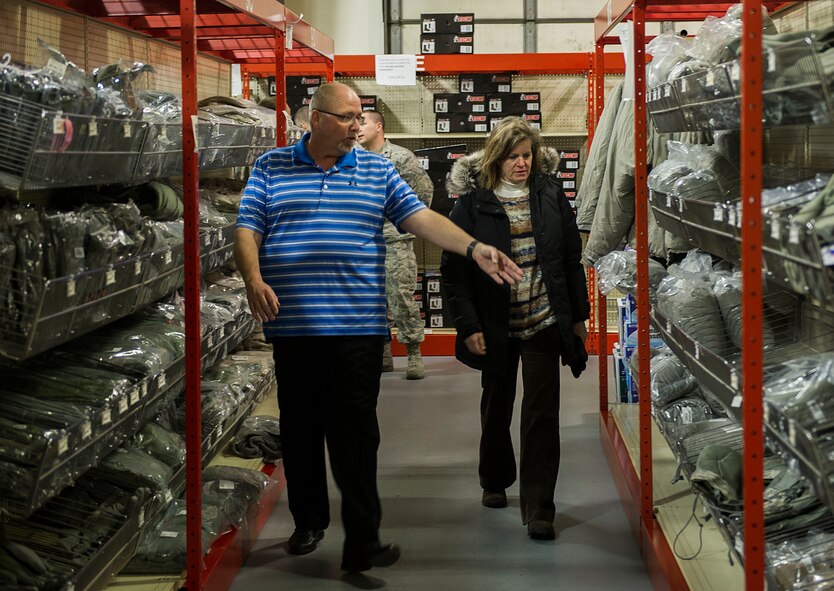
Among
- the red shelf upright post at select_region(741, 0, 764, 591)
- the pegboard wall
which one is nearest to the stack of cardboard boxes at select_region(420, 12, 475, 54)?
the pegboard wall

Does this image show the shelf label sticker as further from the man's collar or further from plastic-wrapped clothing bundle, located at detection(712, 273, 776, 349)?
the man's collar

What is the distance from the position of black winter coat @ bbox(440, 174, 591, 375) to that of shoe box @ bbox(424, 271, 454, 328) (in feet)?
13.3

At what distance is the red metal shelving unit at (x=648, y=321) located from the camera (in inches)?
84.7

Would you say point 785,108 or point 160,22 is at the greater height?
point 160,22

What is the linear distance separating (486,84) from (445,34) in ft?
2.23

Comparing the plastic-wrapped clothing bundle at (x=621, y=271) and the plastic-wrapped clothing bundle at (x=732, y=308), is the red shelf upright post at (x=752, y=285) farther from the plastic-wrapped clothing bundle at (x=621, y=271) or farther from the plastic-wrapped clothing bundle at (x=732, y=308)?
the plastic-wrapped clothing bundle at (x=621, y=271)

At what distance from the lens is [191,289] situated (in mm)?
3119

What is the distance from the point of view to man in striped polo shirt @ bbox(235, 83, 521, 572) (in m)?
3.48

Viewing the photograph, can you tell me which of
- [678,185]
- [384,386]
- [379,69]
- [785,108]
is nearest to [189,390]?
[678,185]


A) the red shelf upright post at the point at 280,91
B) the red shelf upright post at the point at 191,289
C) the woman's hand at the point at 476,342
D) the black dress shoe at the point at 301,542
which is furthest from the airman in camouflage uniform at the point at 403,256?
the red shelf upright post at the point at 191,289

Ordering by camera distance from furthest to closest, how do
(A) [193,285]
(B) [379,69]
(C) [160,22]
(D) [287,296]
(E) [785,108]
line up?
(B) [379,69] → (C) [160,22] → (D) [287,296] → (A) [193,285] → (E) [785,108]

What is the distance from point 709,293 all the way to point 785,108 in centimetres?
124

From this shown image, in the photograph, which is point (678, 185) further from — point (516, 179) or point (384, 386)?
point (384, 386)

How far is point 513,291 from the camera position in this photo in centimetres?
401
